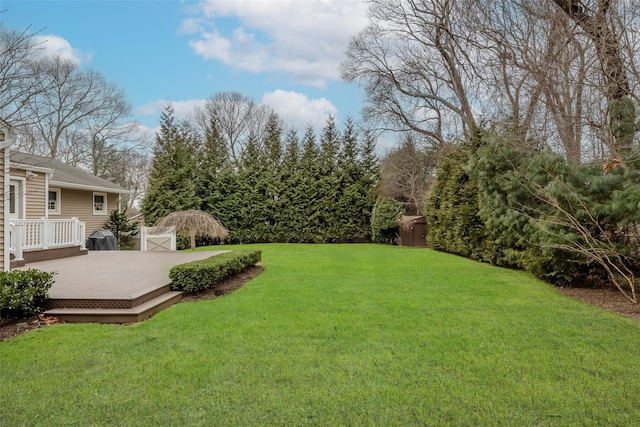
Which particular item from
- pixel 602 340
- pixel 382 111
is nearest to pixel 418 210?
pixel 382 111

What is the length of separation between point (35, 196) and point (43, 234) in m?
2.82

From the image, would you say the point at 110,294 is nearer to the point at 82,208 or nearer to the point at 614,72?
the point at 614,72

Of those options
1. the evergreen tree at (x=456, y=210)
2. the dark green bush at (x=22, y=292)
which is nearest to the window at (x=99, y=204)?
the dark green bush at (x=22, y=292)

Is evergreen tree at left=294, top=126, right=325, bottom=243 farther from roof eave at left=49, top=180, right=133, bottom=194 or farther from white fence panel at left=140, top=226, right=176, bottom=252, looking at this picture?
roof eave at left=49, top=180, right=133, bottom=194

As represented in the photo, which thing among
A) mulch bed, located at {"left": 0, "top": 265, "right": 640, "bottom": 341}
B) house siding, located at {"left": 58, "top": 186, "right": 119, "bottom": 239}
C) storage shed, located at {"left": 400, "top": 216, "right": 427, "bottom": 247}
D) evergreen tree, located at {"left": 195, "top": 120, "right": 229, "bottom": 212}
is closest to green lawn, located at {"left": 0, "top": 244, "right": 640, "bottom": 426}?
mulch bed, located at {"left": 0, "top": 265, "right": 640, "bottom": 341}

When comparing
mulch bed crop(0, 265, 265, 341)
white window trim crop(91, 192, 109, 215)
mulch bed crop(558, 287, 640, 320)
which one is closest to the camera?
mulch bed crop(0, 265, 265, 341)

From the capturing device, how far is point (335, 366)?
3.19m

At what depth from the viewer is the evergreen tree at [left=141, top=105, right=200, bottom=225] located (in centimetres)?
1772

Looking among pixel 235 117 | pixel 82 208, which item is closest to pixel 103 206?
pixel 82 208

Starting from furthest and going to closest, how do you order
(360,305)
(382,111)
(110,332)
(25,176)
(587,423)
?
1. (382,111)
2. (25,176)
3. (360,305)
4. (110,332)
5. (587,423)

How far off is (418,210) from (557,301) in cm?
1613

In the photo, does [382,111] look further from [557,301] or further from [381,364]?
[381,364]

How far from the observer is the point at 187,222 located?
13906 millimetres

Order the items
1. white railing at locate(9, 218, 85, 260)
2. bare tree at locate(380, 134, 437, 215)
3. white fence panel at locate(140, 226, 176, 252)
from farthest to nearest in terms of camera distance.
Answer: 1. bare tree at locate(380, 134, 437, 215)
2. white fence panel at locate(140, 226, 176, 252)
3. white railing at locate(9, 218, 85, 260)
